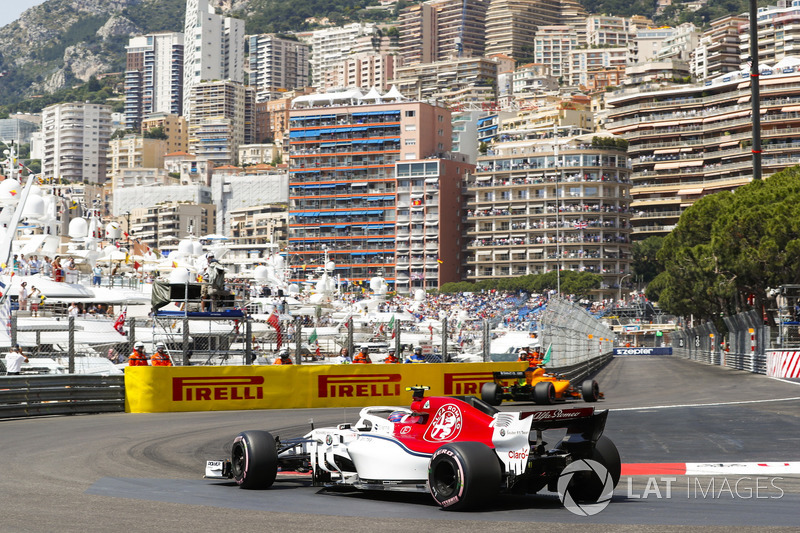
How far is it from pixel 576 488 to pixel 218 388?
1389 cm

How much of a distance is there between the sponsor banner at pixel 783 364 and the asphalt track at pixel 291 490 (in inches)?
601

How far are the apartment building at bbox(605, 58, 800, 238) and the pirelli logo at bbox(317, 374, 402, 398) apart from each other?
400 ft

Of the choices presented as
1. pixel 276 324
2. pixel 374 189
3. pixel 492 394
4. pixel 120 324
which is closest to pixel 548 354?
pixel 492 394

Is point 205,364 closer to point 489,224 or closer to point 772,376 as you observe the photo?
point 772,376

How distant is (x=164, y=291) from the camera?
2430 centimetres

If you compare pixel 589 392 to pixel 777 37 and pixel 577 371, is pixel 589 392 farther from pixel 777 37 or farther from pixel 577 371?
pixel 777 37

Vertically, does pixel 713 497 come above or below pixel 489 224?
below

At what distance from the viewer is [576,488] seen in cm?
1000

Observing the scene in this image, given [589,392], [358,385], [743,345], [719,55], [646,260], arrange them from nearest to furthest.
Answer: [589,392] < [358,385] < [743,345] < [646,260] < [719,55]

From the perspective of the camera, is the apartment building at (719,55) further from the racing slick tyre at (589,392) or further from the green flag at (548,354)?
the racing slick tyre at (589,392)

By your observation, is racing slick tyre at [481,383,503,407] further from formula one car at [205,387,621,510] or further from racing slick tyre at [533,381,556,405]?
formula one car at [205,387,621,510]

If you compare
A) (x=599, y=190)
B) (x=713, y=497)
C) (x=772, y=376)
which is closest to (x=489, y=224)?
(x=599, y=190)

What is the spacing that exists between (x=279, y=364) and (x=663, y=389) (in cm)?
1253

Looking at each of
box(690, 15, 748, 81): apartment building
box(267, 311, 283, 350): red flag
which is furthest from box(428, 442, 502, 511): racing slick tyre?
box(690, 15, 748, 81): apartment building
